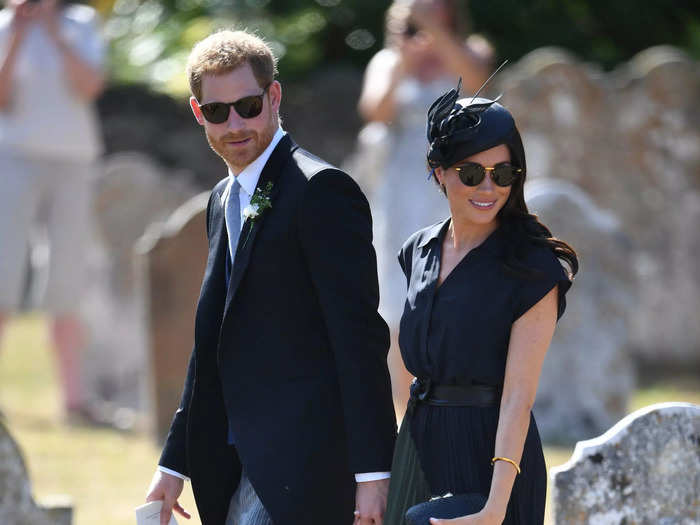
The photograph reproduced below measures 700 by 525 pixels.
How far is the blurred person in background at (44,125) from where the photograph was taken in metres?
7.37

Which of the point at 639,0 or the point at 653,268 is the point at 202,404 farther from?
the point at 639,0

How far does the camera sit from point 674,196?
30.7ft

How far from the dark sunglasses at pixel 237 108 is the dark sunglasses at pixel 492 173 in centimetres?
54

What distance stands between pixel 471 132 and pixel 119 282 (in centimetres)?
589

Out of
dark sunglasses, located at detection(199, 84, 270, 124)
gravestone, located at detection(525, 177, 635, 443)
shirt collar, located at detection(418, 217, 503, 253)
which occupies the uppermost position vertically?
dark sunglasses, located at detection(199, 84, 270, 124)

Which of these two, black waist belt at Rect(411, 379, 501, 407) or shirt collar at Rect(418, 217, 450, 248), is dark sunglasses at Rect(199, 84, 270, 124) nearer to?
shirt collar at Rect(418, 217, 450, 248)

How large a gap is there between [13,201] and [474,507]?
5.07 m

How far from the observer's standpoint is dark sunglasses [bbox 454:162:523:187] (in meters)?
3.06

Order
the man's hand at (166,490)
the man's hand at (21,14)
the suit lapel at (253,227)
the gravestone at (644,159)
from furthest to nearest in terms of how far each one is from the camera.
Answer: the gravestone at (644,159) → the man's hand at (21,14) → the man's hand at (166,490) → the suit lapel at (253,227)

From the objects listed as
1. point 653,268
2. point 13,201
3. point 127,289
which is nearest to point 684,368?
point 653,268

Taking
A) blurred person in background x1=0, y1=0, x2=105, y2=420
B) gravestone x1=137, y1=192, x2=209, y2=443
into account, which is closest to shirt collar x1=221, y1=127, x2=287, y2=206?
gravestone x1=137, y1=192, x2=209, y2=443

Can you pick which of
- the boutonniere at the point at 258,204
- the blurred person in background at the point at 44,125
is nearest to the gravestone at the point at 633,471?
the boutonniere at the point at 258,204

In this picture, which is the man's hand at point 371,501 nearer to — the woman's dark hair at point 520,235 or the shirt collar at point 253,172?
the woman's dark hair at point 520,235

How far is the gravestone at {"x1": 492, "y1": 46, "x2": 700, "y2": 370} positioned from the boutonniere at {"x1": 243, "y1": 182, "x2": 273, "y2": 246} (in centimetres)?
621
